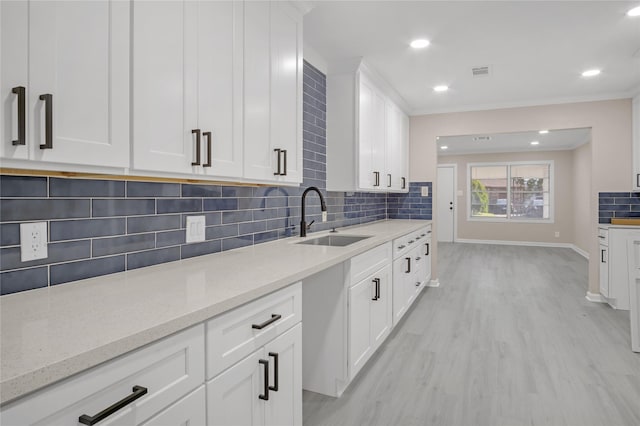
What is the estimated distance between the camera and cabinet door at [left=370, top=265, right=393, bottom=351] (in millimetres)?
2625

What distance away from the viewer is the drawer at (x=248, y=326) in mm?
1079

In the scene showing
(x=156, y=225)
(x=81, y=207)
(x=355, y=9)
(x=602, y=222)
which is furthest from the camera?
(x=602, y=222)

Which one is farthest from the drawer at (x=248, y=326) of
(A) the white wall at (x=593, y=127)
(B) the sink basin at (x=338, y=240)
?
(A) the white wall at (x=593, y=127)

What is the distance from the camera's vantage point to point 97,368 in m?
0.76

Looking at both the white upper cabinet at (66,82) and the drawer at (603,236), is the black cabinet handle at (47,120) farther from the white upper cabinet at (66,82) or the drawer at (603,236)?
the drawer at (603,236)

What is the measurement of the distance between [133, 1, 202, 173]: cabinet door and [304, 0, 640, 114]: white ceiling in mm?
1247

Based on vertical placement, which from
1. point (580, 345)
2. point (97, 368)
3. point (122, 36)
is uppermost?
point (122, 36)

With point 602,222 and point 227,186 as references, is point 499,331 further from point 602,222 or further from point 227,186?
point 227,186

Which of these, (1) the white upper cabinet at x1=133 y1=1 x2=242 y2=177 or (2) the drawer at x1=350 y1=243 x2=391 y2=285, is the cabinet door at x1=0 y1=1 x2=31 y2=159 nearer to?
(1) the white upper cabinet at x1=133 y1=1 x2=242 y2=177

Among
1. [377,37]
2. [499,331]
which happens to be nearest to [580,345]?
[499,331]

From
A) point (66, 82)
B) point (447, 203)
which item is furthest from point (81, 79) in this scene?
point (447, 203)

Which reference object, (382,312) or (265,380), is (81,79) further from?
(382,312)

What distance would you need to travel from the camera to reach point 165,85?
1.30m

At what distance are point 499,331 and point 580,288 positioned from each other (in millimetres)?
2462
